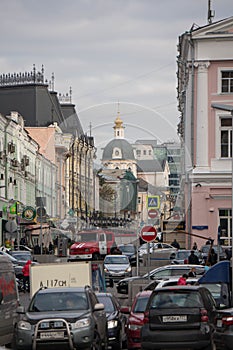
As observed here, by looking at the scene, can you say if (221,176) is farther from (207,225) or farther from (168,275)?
(168,275)

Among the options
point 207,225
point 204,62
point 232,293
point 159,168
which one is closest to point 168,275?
point 159,168

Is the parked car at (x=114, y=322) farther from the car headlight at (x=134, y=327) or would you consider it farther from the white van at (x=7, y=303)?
the white van at (x=7, y=303)

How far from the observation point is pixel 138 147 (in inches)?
1441

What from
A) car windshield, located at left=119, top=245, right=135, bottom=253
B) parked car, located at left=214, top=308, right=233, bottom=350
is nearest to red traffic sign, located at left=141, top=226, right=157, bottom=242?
parked car, located at left=214, top=308, right=233, bottom=350

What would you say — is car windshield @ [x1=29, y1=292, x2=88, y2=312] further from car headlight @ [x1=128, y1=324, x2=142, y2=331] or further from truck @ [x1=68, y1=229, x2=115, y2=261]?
truck @ [x1=68, y1=229, x2=115, y2=261]

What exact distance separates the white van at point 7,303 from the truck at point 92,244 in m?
37.7

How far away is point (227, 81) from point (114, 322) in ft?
122

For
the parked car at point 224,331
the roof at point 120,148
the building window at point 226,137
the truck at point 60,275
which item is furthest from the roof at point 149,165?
the building window at point 226,137

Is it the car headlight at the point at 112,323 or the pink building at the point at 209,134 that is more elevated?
the pink building at the point at 209,134

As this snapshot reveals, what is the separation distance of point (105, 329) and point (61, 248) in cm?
4826

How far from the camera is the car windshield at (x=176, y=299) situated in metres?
22.0

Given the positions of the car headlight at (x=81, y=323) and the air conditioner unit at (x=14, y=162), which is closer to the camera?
the car headlight at (x=81, y=323)

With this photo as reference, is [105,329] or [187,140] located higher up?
[187,140]

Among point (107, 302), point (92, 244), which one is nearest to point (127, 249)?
point (92, 244)
